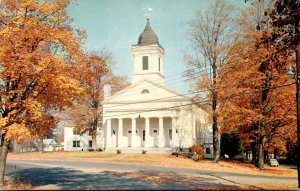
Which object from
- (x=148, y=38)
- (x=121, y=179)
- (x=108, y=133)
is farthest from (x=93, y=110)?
(x=121, y=179)

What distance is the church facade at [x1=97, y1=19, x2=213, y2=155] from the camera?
5056 cm

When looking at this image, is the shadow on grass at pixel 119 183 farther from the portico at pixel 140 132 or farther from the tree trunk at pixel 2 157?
the portico at pixel 140 132

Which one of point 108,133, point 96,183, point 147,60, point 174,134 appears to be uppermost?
point 147,60

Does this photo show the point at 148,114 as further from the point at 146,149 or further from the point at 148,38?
the point at 148,38

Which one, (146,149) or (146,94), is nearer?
(146,149)

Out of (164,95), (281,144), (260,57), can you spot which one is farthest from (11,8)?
(164,95)

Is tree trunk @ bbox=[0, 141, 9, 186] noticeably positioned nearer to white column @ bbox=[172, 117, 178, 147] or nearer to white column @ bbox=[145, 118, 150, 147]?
white column @ bbox=[145, 118, 150, 147]

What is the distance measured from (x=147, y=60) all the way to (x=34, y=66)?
43195 mm

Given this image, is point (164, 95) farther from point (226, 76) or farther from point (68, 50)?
point (68, 50)

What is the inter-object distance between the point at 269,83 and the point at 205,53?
8068 mm

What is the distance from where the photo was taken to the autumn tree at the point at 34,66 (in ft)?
49.5

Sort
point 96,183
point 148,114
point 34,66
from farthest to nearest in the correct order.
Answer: point 148,114, point 96,183, point 34,66

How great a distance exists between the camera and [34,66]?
15.0 m

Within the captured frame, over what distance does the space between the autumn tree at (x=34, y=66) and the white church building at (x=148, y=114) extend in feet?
106
